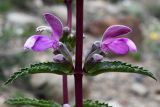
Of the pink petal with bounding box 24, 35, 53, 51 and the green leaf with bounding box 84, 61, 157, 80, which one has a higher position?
the pink petal with bounding box 24, 35, 53, 51

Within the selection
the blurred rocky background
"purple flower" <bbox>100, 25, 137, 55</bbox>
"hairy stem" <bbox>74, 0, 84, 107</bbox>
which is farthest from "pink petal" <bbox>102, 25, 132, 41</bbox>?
the blurred rocky background

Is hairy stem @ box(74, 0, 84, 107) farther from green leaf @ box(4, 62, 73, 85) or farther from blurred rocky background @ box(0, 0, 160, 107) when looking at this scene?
blurred rocky background @ box(0, 0, 160, 107)

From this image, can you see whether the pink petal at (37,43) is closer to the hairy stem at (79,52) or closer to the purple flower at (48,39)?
the purple flower at (48,39)

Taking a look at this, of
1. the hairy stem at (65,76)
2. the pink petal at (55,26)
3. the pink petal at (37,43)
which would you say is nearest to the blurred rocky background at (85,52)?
the hairy stem at (65,76)

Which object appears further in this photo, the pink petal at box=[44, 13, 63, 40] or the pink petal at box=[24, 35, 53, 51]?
the pink petal at box=[44, 13, 63, 40]

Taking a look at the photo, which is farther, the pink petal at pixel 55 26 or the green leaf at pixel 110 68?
the pink petal at pixel 55 26

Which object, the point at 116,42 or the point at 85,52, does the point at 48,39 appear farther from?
the point at 85,52
